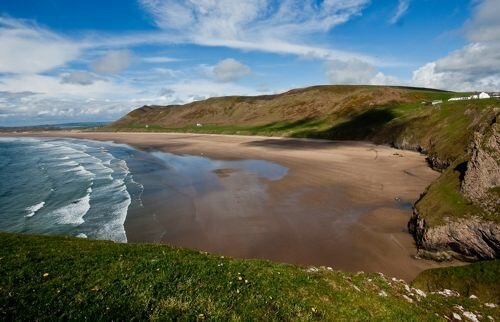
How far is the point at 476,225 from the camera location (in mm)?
22250

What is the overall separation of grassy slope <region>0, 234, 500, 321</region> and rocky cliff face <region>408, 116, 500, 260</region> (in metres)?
8.46

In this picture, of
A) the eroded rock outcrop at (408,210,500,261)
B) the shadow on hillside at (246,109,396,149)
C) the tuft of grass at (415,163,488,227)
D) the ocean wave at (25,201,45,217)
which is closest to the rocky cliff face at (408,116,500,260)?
the eroded rock outcrop at (408,210,500,261)

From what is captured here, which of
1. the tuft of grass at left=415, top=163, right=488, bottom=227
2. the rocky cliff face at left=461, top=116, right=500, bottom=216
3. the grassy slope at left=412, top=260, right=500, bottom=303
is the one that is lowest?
the grassy slope at left=412, top=260, right=500, bottom=303

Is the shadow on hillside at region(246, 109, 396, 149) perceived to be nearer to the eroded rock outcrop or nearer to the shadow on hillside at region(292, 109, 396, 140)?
the shadow on hillside at region(292, 109, 396, 140)

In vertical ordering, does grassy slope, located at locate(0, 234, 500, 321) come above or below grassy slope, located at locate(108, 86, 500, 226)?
below

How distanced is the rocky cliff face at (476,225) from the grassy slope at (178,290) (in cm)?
846

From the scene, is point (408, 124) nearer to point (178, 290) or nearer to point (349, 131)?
point (349, 131)

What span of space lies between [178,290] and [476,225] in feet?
65.5

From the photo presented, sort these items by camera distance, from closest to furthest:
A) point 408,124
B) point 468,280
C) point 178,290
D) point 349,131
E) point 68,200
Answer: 1. point 178,290
2. point 468,280
3. point 68,200
4. point 408,124
5. point 349,131

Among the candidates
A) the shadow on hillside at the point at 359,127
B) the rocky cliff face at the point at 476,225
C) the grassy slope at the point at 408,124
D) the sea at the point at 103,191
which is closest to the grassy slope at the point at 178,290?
the rocky cliff face at the point at 476,225

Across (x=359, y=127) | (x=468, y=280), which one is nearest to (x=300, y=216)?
(x=468, y=280)

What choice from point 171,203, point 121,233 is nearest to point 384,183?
point 171,203

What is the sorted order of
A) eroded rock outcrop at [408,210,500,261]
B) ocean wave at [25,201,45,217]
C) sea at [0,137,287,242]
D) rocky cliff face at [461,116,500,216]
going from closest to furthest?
eroded rock outcrop at [408,210,500,261] → rocky cliff face at [461,116,500,216] → sea at [0,137,287,242] → ocean wave at [25,201,45,217]

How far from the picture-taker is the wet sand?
82.2 feet
